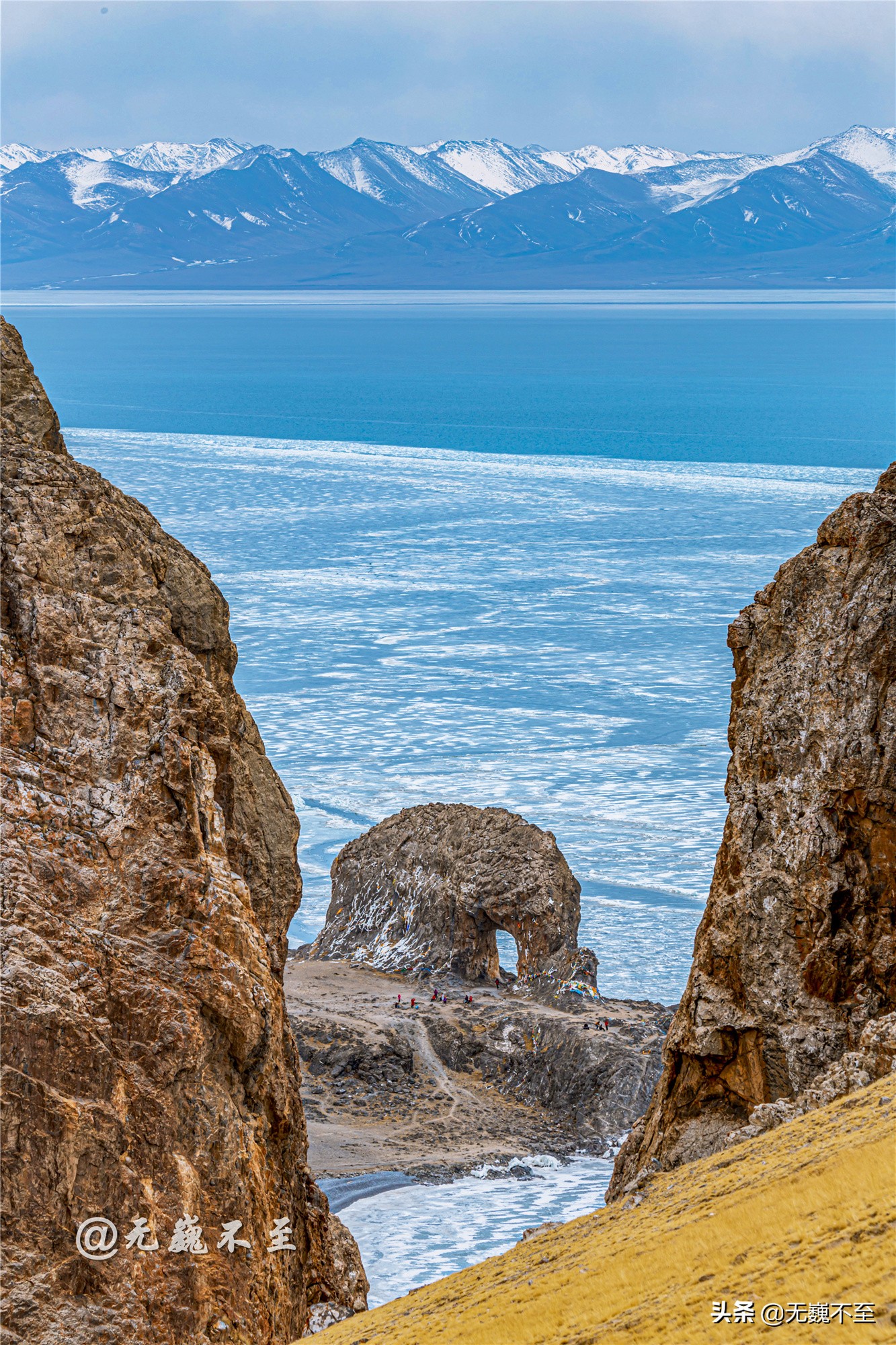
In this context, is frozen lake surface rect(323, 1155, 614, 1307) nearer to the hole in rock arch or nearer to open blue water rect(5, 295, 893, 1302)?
open blue water rect(5, 295, 893, 1302)

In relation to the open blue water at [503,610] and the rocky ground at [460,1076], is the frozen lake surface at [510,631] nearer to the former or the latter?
the open blue water at [503,610]

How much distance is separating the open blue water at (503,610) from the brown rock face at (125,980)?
44.4 feet

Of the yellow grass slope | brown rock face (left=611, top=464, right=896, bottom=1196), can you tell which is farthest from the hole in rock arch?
the yellow grass slope

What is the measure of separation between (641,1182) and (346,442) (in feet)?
395

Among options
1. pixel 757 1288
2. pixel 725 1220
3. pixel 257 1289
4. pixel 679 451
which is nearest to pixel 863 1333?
pixel 757 1288

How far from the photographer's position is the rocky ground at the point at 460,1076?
3625cm

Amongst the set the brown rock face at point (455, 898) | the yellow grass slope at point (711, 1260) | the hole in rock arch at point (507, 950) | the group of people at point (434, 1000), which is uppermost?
the yellow grass slope at point (711, 1260)

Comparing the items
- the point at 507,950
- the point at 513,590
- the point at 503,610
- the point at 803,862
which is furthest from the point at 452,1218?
the point at 513,590

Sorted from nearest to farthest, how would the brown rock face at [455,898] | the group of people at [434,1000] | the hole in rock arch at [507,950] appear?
the group of people at [434,1000] < the brown rock face at [455,898] < the hole in rock arch at [507,950]

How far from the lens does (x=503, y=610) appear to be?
80.6 metres

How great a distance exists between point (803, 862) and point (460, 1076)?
2000 cm

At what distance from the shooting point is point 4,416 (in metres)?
20.9

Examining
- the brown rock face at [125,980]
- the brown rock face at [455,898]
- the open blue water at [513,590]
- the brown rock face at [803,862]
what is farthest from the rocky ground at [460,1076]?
the brown rock face at [125,980]

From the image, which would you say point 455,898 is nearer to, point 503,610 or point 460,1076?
point 460,1076
